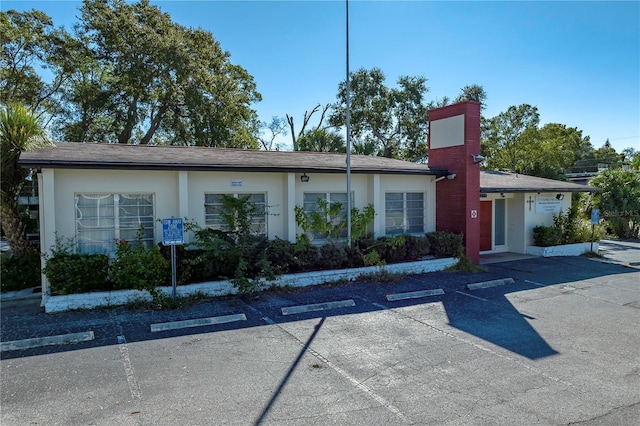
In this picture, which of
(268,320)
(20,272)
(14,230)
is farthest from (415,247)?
(14,230)

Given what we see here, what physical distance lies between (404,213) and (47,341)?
34.3ft

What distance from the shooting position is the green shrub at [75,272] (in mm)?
8414

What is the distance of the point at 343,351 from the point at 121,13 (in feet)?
83.3

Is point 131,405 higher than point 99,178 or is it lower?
lower

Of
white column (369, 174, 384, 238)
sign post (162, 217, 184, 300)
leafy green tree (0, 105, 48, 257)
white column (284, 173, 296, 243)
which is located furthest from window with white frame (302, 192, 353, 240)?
leafy green tree (0, 105, 48, 257)

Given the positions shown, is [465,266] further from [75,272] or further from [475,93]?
[475,93]

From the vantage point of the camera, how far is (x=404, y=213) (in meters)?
14.0

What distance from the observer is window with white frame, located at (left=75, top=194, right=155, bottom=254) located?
383 inches

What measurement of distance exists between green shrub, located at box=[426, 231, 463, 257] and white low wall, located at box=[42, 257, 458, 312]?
0.30m

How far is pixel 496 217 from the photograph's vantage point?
16734 millimetres

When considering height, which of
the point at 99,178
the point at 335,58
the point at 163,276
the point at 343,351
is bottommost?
the point at 343,351

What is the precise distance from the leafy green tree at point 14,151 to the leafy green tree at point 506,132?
2778 centimetres

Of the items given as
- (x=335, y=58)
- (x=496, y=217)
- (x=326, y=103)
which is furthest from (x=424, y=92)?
(x=335, y=58)

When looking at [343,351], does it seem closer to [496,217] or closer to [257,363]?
[257,363]
